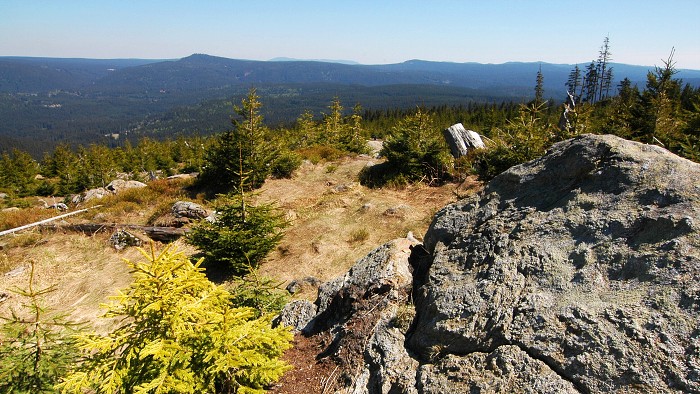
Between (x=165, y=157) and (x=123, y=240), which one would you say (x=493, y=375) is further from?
(x=165, y=157)

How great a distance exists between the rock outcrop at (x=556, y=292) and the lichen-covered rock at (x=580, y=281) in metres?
0.01

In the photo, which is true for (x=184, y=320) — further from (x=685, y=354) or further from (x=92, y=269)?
(x=92, y=269)

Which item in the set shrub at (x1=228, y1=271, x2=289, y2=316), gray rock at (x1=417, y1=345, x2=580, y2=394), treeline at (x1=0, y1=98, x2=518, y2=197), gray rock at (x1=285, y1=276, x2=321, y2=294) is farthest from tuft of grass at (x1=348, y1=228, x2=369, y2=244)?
treeline at (x1=0, y1=98, x2=518, y2=197)

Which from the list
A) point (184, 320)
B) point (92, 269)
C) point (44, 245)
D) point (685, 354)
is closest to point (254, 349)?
point (184, 320)

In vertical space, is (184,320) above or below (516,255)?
below

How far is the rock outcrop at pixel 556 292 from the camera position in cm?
305

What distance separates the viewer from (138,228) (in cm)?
1407

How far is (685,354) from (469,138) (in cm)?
1856

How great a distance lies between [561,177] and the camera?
5008 mm

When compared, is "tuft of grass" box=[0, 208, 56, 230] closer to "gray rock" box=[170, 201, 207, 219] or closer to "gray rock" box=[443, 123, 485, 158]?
"gray rock" box=[170, 201, 207, 219]

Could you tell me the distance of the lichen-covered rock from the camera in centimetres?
301

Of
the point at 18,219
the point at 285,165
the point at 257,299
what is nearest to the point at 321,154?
the point at 285,165

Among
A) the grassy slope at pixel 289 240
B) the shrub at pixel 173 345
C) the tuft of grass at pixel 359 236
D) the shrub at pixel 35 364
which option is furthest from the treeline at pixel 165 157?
the shrub at pixel 173 345

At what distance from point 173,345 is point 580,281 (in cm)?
412
